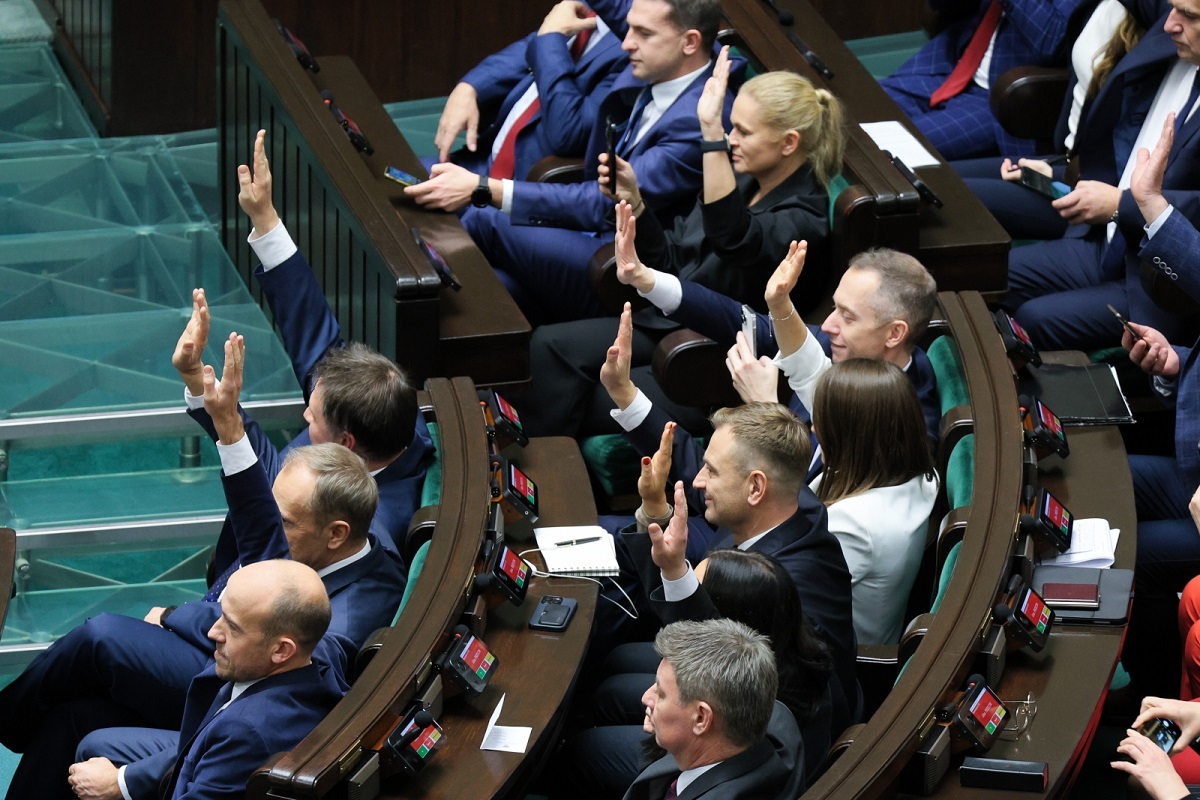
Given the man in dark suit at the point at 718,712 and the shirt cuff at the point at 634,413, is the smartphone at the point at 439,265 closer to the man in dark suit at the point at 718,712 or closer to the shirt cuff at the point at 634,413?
the shirt cuff at the point at 634,413

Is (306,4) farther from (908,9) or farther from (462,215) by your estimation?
(908,9)

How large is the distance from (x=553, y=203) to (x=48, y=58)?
8.49ft

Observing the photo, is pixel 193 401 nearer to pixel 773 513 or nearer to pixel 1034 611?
pixel 773 513

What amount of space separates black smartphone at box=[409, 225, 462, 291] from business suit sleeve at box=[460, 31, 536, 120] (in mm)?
981

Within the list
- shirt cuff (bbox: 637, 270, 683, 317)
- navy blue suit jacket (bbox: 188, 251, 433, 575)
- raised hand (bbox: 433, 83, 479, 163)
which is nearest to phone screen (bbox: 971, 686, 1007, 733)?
navy blue suit jacket (bbox: 188, 251, 433, 575)

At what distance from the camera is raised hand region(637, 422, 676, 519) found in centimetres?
296

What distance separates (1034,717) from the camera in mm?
2660

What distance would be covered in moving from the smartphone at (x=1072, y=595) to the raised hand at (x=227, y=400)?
138 cm

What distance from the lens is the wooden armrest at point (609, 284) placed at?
391 centimetres

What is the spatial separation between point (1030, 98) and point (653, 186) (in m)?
1.08

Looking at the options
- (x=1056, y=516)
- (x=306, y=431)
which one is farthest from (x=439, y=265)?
(x=1056, y=516)

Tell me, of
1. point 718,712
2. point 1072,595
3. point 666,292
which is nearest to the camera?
point 718,712

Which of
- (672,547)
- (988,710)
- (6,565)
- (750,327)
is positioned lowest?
(6,565)

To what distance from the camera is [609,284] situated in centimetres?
395
